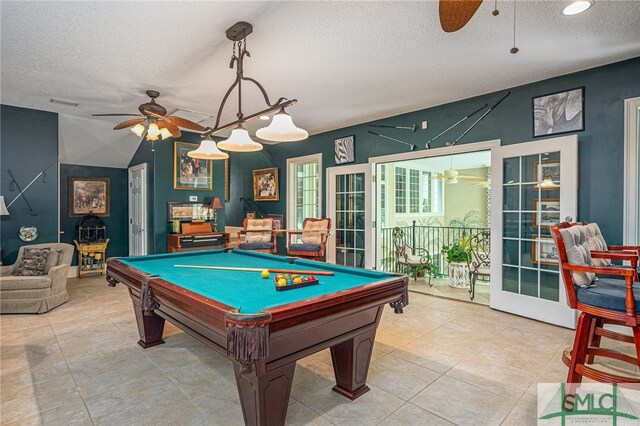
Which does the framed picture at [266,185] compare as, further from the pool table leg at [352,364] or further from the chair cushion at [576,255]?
the chair cushion at [576,255]

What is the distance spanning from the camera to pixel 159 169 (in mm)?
5777

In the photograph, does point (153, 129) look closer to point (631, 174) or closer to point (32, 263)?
point (32, 263)

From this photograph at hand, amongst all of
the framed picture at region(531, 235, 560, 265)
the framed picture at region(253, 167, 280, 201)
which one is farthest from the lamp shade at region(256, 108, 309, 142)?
the framed picture at region(253, 167, 280, 201)

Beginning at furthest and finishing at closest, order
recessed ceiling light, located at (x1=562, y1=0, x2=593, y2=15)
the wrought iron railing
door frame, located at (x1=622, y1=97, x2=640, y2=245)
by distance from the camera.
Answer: the wrought iron railing, door frame, located at (x1=622, y1=97, x2=640, y2=245), recessed ceiling light, located at (x1=562, y1=0, x2=593, y2=15)

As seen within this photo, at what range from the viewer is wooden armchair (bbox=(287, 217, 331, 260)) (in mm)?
5254

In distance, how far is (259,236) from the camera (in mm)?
5957

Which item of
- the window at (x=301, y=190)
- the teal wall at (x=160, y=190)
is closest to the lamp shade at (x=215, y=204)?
the teal wall at (x=160, y=190)

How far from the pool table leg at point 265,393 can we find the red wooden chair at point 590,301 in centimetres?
175

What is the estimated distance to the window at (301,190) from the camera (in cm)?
681

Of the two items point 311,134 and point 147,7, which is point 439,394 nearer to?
point 147,7

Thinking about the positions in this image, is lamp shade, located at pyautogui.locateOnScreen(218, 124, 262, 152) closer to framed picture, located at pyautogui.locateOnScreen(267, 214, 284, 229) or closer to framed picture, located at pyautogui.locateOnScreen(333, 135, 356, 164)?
framed picture, located at pyautogui.locateOnScreen(333, 135, 356, 164)

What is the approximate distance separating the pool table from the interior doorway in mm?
2942

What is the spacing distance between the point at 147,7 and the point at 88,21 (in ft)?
1.93

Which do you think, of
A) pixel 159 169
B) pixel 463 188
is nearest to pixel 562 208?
pixel 463 188
